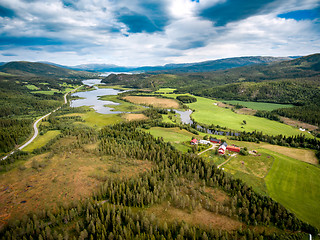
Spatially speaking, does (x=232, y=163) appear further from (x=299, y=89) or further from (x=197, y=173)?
(x=299, y=89)

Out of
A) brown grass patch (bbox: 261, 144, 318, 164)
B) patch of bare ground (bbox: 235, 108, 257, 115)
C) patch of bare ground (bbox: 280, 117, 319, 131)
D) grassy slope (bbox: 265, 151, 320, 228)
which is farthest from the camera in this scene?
patch of bare ground (bbox: 235, 108, 257, 115)

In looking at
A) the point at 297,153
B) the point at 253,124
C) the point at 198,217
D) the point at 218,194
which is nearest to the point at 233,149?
the point at 297,153

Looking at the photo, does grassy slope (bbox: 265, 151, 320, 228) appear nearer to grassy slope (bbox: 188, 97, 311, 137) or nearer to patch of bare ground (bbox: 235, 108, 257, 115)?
grassy slope (bbox: 188, 97, 311, 137)

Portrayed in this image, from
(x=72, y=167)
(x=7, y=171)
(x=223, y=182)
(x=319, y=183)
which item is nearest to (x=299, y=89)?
(x=319, y=183)

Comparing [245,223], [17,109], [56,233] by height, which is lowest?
[245,223]

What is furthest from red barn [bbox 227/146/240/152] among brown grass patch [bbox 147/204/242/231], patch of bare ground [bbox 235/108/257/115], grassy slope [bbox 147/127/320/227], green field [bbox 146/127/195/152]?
patch of bare ground [bbox 235/108/257/115]

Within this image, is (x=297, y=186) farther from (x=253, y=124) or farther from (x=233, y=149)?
(x=253, y=124)
